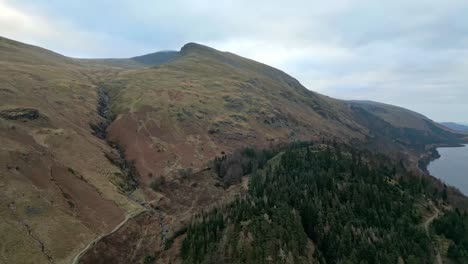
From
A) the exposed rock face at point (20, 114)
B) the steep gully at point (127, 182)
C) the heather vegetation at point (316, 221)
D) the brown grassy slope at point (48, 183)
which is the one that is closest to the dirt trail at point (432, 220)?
the heather vegetation at point (316, 221)

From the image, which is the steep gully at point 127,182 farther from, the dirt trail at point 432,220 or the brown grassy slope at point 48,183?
the dirt trail at point 432,220

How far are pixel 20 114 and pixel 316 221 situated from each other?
405ft

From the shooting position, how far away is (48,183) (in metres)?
118

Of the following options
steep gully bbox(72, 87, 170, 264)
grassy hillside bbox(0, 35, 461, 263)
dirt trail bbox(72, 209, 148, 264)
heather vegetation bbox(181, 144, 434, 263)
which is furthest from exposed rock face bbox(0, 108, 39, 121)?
heather vegetation bbox(181, 144, 434, 263)

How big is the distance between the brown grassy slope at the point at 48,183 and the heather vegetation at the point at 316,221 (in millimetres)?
31638

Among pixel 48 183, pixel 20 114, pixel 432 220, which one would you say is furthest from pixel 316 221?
pixel 20 114

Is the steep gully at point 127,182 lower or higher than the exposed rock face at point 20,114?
lower

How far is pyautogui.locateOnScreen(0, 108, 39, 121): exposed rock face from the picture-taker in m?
148

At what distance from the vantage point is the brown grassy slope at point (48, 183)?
95.9 meters

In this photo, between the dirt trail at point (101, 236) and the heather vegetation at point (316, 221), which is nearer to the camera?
the dirt trail at point (101, 236)

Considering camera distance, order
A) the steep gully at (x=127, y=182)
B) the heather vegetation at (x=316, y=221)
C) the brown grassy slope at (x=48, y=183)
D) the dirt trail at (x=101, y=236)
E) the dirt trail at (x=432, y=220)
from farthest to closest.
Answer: the dirt trail at (x=432, y=220), the steep gully at (x=127, y=182), the heather vegetation at (x=316, y=221), the dirt trail at (x=101, y=236), the brown grassy slope at (x=48, y=183)

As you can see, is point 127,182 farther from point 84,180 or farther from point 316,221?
point 316,221

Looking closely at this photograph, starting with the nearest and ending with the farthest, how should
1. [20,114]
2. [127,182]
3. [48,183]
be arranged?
1. [48,183]
2. [127,182]
3. [20,114]

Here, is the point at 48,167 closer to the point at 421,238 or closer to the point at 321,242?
the point at 321,242
